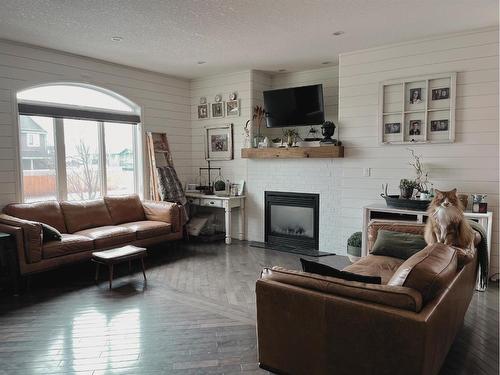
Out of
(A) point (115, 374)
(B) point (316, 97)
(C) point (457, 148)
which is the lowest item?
(A) point (115, 374)

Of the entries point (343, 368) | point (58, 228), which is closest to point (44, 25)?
point (58, 228)

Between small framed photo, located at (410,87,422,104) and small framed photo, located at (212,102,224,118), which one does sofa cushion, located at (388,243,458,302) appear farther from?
small framed photo, located at (212,102,224,118)

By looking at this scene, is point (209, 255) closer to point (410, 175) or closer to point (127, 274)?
point (127, 274)

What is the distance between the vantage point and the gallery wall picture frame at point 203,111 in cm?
637

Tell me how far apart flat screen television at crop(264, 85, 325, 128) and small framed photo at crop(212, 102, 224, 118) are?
0.96m

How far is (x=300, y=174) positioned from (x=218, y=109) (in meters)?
1.89

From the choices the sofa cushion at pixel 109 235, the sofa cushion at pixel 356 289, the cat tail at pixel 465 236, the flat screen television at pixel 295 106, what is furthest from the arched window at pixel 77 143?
the cat tail at pixel 465 236

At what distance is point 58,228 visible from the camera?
14.8ft

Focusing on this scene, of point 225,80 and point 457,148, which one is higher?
point 225,80

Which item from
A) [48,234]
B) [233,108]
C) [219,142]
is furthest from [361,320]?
[219,142]

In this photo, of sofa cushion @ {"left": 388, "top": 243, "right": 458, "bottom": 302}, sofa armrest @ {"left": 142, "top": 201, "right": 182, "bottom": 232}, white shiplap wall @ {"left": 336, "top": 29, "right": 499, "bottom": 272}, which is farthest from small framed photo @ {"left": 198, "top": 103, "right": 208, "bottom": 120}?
sofa cushion @ {"left": 388, "top": 243, "right": 458, "bottom": 302}

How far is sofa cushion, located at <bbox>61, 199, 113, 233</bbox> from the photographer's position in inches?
184

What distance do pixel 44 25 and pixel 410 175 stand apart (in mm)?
4473

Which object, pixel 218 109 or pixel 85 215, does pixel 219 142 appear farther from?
pixel 85 215
